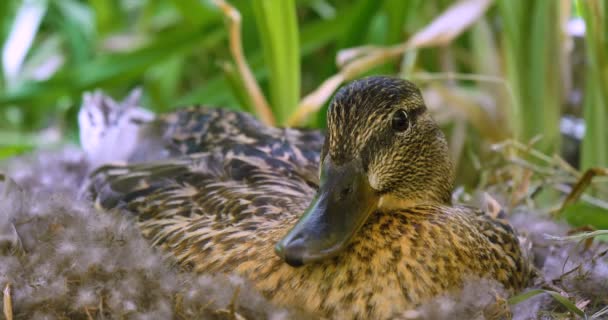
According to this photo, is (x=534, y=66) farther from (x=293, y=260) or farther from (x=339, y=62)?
(x=293, y=260)

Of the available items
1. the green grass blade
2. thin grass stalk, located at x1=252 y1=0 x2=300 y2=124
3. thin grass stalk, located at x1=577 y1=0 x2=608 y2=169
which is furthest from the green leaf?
thin grass stalk, located at x1=252 y1=0 x2=300 y2=124

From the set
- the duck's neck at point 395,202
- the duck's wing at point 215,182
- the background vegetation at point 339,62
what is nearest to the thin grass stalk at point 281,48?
the background vegetation at point 339,62

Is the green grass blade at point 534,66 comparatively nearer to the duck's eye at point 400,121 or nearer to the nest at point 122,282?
the nest at point 122,282

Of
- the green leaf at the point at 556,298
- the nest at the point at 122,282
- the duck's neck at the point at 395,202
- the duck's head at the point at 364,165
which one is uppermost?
the duck's head at the point at 364,165

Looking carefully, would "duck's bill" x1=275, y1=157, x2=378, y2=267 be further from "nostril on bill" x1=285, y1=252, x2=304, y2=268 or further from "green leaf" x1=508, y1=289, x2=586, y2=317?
"green leaf" x1=508, y1=289, x2=586, y2=317

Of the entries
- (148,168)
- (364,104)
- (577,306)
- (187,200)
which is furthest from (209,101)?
(577,306)

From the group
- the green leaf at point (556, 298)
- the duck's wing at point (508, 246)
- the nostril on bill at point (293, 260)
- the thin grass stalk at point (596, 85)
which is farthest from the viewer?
the thin grass stalk at point (596, 85)

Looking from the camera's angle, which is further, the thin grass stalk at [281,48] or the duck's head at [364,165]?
the thin grass stalk at [281,48]

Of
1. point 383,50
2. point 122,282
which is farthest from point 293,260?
point 383,50
